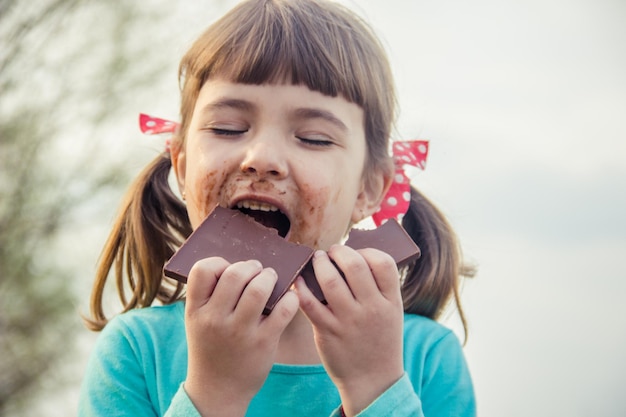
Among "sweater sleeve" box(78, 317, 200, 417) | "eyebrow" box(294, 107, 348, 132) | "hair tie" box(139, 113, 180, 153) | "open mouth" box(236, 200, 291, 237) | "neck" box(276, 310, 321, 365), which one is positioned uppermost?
"eyebrow" box(294, 107, 348, 132)

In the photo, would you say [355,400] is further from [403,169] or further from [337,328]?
[403,169]

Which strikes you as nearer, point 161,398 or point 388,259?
point 388,259

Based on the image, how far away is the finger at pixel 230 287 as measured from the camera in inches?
68.9

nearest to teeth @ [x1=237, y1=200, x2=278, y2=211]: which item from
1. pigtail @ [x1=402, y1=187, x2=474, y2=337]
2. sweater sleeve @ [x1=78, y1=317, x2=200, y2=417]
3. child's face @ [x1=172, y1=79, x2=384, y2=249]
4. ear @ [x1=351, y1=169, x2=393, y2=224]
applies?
child's face @ [x1=172, y1=79, x2=384, y2=249]

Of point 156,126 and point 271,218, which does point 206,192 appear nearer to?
point 271,218

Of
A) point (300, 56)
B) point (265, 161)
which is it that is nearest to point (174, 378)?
point (265, 161)

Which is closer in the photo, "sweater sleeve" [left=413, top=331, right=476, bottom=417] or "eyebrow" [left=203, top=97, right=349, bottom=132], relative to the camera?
"eyebrow" [left=203, top=97, right=349, bottom=132]

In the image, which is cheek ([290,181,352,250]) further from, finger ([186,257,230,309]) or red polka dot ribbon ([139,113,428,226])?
red polka dot ribbon ([139,113,428,226])

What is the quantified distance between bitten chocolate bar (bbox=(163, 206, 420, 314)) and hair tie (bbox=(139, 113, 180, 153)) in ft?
3.47

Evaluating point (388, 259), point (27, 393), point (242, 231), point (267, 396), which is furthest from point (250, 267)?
point (27, 393)

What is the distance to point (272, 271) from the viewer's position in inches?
72.0

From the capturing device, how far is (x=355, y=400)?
1.89 meters

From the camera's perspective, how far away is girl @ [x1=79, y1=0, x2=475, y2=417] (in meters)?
1.82

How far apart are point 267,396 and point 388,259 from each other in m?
0.78
